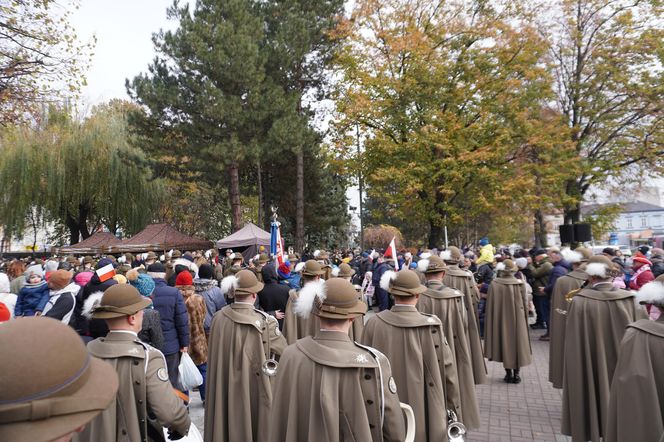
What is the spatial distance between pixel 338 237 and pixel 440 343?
105ft

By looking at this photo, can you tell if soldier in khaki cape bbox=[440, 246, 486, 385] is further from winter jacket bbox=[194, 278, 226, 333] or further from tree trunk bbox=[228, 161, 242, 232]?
tree trunk bbox=[228, 161, 242, 232]

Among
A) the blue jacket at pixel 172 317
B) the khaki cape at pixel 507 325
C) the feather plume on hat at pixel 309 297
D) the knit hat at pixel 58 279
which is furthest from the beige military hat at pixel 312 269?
the feather plume on hat at pixel 309 297

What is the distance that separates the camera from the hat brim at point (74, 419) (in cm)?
138

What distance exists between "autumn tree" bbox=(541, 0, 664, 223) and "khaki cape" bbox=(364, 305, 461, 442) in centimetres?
2059

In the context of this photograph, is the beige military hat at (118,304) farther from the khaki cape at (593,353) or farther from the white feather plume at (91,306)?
the khaki cape at (593,353)

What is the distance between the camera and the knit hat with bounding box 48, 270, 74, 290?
655 centimetres

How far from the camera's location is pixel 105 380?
158cm

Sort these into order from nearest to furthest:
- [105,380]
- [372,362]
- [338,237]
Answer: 1. [105,380]
2. [372,362]
3. [338,237]

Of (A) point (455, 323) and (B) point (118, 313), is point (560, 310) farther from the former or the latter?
(B) point (118, 313)

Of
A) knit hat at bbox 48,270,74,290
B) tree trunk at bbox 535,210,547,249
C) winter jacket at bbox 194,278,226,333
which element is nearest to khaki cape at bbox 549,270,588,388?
winter jacket at bbox 194,278,226,333

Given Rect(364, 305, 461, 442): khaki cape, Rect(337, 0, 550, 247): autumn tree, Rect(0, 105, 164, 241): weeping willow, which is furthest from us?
Rect(0, 105, 164, 241): weeping willow

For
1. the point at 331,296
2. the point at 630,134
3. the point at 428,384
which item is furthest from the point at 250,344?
the point at 630,134

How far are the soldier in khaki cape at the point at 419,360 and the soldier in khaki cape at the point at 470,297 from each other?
2.90 m

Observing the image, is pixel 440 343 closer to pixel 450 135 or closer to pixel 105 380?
pixel 105 380
